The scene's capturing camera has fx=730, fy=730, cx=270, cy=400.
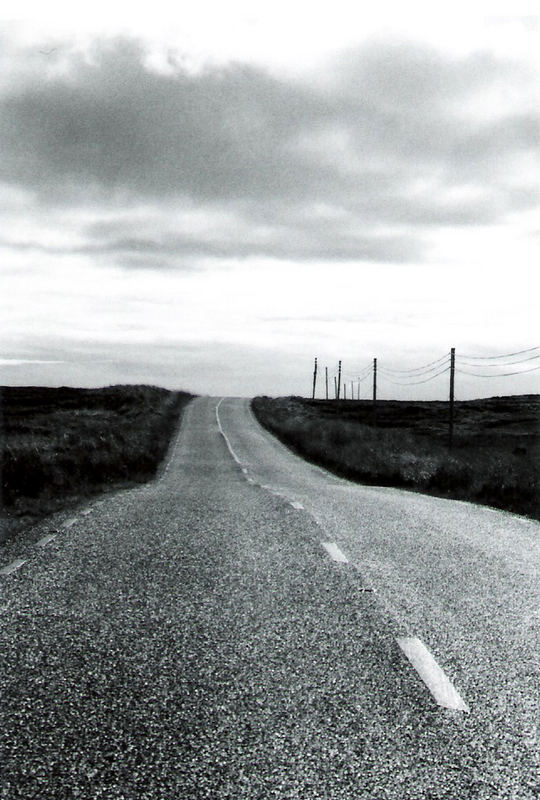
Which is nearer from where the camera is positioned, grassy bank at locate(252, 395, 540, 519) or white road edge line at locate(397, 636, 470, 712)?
white road edge line at locate(397, 636, 470, 712)

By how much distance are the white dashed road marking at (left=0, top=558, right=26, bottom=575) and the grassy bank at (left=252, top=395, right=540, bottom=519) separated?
10.6 m

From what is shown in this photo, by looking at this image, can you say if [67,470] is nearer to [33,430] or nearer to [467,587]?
[467,587]

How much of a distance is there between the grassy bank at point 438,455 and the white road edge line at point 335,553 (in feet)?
23.2

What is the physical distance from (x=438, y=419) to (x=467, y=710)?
81.1 m

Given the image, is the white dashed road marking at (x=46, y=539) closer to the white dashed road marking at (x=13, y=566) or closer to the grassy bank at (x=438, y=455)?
the white dashed road marking at (x=13, y=566)

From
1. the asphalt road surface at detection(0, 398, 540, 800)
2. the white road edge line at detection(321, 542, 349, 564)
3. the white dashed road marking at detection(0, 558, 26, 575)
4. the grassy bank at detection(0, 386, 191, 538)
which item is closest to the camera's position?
the asphalt road surface at detection(0, 398, 540, 800)

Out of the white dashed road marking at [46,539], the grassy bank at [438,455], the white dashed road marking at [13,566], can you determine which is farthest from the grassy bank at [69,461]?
the grassy bank at [438,455]

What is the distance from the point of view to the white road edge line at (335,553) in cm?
853

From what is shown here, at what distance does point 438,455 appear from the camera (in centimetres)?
3027

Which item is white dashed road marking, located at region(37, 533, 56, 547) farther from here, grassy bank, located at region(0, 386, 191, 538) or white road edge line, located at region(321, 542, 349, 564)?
white road edge line, located at region(321, 542, 349, 564)

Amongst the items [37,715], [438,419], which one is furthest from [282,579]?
[438,419]

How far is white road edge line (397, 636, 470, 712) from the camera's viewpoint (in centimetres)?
436

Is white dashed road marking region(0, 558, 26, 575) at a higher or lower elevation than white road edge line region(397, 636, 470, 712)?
lower

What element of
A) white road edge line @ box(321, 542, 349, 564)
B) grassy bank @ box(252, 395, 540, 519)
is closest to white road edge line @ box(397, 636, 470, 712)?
white road edge line @ box(321, 542, 349, 564)
